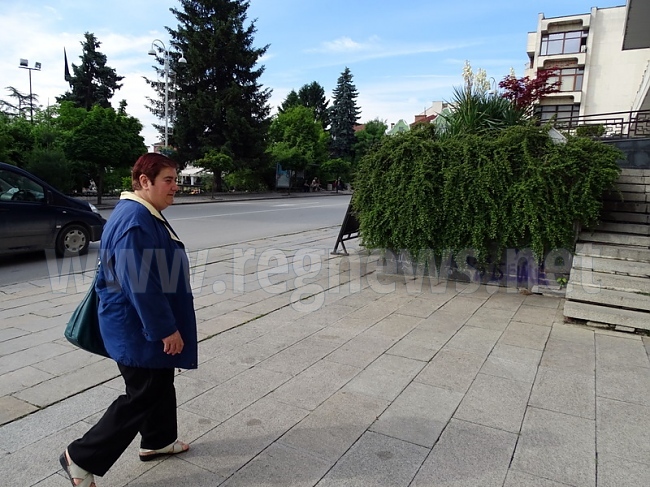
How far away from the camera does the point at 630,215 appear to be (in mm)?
7086

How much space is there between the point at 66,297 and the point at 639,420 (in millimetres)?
6109

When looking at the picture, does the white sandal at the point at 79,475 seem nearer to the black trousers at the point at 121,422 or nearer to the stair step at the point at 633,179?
the black trousers at the point at 121,422

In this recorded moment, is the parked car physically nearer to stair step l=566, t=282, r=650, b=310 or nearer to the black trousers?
the black trousers

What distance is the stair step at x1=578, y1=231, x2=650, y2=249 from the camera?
20.3 feet

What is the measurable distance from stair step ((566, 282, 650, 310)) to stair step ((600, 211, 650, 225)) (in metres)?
2.53

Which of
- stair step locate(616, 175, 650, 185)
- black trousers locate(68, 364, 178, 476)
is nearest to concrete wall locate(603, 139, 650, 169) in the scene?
stair step locate(616, 175, 650, 185)

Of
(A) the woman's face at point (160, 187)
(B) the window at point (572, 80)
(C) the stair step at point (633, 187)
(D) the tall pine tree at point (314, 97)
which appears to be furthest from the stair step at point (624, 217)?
(D) the tall pine tree at point (314, 97)

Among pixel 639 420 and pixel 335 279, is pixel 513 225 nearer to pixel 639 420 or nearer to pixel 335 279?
pixel 335 279

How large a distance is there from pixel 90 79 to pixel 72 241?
1627 inches

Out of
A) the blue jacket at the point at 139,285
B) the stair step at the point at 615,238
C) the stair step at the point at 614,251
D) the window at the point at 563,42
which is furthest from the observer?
the window at the point at 563,42

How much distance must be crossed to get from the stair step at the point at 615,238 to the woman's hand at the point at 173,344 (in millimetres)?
6122

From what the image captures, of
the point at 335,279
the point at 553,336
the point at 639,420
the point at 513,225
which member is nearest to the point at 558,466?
the point at 639,420

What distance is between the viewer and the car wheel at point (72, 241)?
8.07 m

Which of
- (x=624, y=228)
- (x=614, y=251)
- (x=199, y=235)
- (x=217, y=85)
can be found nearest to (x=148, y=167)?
(x=614, y=251)
